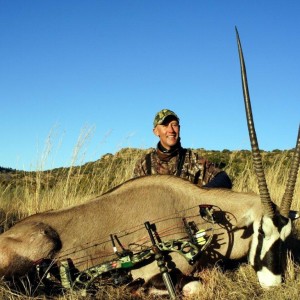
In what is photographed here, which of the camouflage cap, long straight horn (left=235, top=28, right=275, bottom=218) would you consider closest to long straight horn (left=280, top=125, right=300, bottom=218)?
long straight horn (left=235, top=28, right=275, bottom=218)

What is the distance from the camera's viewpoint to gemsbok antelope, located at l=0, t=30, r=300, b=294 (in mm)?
4188

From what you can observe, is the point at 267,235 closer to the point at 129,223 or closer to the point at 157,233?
the point at 157,233

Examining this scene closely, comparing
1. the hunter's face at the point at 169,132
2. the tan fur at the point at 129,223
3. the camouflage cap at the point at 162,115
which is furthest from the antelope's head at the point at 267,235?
the camouflage cap at the point at 162,115

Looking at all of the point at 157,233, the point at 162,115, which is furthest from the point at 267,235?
the point at 162,115

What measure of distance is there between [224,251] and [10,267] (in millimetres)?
1901

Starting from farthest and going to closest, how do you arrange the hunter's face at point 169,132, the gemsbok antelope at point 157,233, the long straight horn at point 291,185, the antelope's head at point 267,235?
1. the hunter's face at point 169,132
2. the long straight horn at point 291,185
3. the gemsbok antelope at point 157,233
4. the antelope's head at point 267,235

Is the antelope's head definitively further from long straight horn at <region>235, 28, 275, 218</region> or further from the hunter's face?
the hunter's face

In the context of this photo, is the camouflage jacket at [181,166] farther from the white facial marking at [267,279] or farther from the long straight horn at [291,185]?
the white facial marking at [267,279]

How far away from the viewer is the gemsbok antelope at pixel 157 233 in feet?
13.7

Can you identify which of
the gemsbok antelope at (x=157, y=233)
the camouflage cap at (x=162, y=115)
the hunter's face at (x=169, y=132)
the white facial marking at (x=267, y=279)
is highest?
the camouflage cap at (x=162, y=115)

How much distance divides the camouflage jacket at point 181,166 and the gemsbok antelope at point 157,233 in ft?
3.56

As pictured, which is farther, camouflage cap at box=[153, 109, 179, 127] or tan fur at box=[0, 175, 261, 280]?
camouflage cap at box=[153, 109, 179, 127]

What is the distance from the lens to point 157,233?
14.7ft

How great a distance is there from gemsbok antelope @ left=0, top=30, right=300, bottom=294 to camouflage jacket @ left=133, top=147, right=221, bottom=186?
1086 mm
